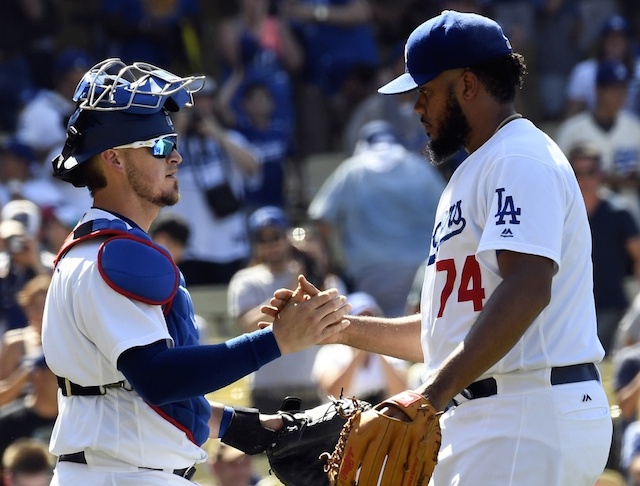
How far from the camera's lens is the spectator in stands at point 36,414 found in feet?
22.1

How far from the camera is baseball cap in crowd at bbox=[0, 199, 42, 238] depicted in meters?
8.32

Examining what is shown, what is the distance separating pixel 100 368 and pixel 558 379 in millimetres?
1249

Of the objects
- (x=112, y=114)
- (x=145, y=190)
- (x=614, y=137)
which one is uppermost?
(x=112, y=114)

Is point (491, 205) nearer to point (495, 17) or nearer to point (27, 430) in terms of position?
point (27, 430)

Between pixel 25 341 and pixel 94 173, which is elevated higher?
pixel 94 173

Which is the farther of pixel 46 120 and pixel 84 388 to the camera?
pixel 46 120

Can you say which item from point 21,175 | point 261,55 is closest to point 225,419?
point 21,175

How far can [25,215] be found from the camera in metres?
8.39

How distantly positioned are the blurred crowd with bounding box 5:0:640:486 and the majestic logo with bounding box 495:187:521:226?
3062 mm

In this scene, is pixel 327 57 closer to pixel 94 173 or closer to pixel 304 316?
pixel 94 173

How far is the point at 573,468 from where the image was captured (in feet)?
11.6

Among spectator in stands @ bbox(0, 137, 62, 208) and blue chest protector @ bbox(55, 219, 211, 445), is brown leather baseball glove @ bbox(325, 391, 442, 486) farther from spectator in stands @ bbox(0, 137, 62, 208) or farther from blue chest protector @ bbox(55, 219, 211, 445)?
spectator in stands @ bbox(0, 137, 62, 208)

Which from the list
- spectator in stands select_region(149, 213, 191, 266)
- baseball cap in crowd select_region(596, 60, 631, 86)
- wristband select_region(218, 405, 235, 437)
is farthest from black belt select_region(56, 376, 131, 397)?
baseball cap in crowd select_region(596, 60, 631, 86)

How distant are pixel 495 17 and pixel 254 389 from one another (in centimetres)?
500
